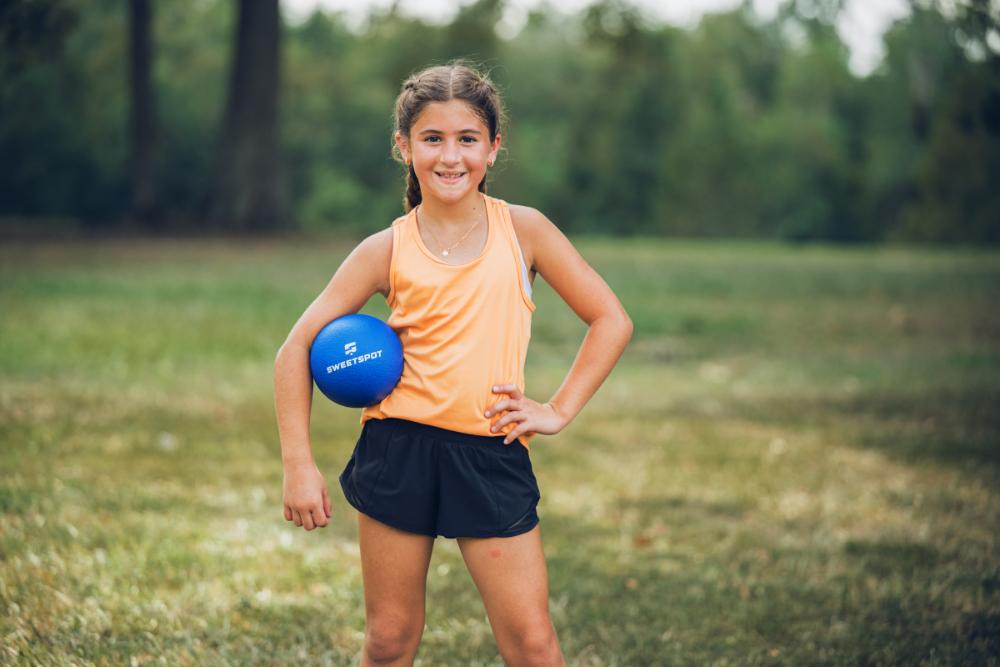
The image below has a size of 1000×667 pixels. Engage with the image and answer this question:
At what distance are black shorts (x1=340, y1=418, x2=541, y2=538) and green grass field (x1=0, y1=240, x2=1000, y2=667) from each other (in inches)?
44.2

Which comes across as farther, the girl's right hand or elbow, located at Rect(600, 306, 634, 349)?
elbow, located at Rect(600, 306, 634, 349)

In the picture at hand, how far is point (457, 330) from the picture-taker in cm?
306

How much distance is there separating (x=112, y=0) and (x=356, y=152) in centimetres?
2438

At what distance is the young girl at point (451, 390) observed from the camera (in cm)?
302

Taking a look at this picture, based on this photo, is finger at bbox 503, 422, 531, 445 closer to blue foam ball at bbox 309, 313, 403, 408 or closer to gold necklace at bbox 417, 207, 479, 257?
blue foam ball at bbox 309, 313, 403, 408

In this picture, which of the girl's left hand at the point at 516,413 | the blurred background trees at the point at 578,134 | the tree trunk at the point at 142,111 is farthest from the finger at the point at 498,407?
the blurred background trees at the point at 578,134

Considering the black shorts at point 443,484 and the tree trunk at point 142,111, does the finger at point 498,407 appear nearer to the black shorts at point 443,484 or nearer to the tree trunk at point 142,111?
the black shorts at point 443,484

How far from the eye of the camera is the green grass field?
416 centimetres

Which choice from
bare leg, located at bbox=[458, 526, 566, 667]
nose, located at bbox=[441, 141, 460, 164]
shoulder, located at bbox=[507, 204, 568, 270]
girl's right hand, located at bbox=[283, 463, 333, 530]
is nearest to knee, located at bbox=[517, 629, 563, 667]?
bare leg, located at bbox=[458, 526, 566, 667]

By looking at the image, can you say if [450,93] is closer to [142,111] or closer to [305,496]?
[305,496]

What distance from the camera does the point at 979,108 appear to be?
999 centimetres

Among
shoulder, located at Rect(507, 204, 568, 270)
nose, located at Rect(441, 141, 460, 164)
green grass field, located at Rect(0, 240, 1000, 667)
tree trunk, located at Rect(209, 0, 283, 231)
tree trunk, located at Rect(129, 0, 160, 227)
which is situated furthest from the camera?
tree trunk, located at Rect(129, 0, 160, 227)

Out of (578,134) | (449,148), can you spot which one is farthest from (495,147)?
(578,134)

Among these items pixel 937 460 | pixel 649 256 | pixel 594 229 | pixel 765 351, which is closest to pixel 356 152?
pixel 594 229
